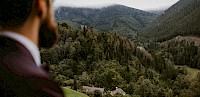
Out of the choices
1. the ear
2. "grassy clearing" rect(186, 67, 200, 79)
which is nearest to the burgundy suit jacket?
the ear

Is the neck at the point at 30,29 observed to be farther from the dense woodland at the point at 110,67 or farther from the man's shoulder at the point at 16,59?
the dense woodland at the point at 110,67

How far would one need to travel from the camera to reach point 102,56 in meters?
105

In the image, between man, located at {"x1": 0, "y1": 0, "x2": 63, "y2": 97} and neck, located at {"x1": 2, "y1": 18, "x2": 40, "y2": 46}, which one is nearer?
man, located at {"x1": 0, "y1": 0, "x2": 63, "y2": 97}

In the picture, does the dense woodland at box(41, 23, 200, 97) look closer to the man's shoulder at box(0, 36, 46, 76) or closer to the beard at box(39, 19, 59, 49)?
the beard at box(39, 19, 59, 49)

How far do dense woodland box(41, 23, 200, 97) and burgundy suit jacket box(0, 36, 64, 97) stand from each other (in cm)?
6926

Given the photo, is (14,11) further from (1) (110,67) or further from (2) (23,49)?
(1) (110,67)

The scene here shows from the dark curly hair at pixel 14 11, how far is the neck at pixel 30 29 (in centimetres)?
2

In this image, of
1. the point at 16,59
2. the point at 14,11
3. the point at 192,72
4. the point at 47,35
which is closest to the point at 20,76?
the point at 16,59

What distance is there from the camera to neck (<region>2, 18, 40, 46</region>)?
1.49m

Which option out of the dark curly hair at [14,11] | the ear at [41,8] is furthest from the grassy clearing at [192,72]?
the dark curly hair at [14,11]

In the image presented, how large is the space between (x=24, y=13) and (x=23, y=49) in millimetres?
130

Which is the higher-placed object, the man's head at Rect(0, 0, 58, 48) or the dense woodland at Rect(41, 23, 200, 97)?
the man's head at Rect(0, 0, 58, 48)

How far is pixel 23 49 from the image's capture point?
1418 mm

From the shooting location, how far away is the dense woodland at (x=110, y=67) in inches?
3297
